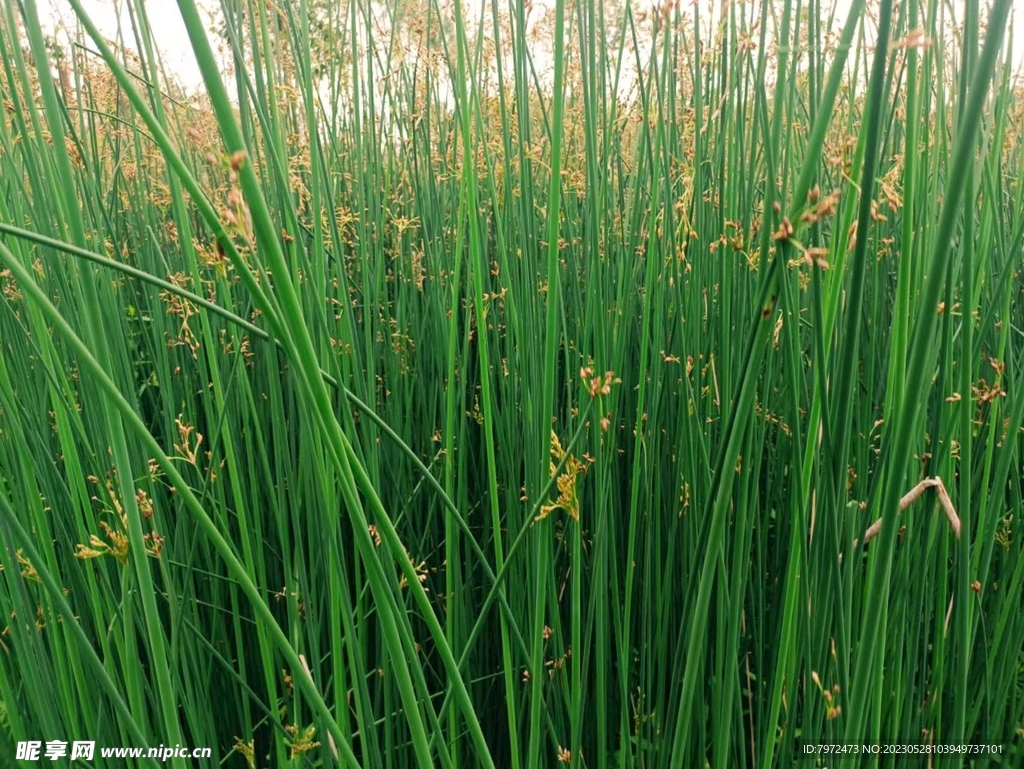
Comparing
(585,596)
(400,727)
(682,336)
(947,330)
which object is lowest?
(400,727)

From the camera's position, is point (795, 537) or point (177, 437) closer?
point (795, 537)

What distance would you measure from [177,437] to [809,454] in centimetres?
95

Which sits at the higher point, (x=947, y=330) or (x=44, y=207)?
(x=44, y=207)

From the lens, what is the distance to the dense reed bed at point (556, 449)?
60 centimetres

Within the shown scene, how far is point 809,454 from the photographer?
73cm

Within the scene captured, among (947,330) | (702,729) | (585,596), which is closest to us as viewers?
(947,330)

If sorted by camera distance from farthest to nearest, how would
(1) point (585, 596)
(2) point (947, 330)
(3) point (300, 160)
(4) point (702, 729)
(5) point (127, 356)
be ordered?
1. (3) point (300, 160)
2. (1) point (585, 596)
3. (5) point (127, 356)
4. (4) point (702, 729)
5. (2) point (947, 330)

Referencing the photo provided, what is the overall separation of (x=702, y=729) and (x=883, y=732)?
26 centimetres

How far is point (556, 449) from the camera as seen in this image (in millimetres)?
861

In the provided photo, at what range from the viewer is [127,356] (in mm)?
1066

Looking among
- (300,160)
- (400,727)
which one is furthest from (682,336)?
(300,160)

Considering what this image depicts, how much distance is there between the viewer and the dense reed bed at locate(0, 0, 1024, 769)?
60cm

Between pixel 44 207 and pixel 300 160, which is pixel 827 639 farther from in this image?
pixel 300 160

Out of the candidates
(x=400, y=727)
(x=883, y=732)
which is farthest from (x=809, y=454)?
(x=400, y=727)
